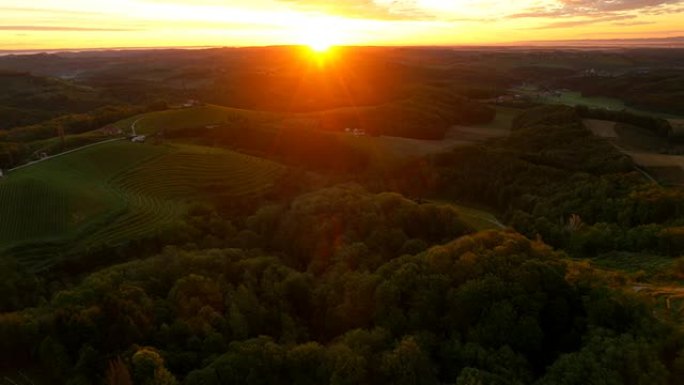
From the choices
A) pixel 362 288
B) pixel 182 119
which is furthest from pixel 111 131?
pixel 362 288

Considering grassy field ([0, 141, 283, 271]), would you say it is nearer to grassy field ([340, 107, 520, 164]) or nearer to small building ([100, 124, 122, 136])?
small building ([100, 124, 122, 136])

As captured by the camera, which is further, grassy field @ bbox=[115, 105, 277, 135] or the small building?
grassy field @ bbox=[115, 105, 277, 135]

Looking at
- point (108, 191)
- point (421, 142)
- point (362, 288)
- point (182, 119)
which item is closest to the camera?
point (362, 288)

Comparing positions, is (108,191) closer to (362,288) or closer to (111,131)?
(111,131)

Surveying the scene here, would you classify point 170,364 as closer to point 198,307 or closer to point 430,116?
point 198,307

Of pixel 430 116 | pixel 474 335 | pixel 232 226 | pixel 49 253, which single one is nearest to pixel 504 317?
pixel 474 335

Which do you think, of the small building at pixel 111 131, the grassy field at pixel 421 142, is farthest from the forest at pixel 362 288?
the small building at pixel 111 131

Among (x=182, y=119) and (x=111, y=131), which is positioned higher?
(x=182, y=119)

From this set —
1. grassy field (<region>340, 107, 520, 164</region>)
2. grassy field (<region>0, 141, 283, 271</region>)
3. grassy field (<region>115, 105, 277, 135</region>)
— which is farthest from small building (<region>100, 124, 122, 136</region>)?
grassy field (<region>340, 107, 520, 164</region>)
